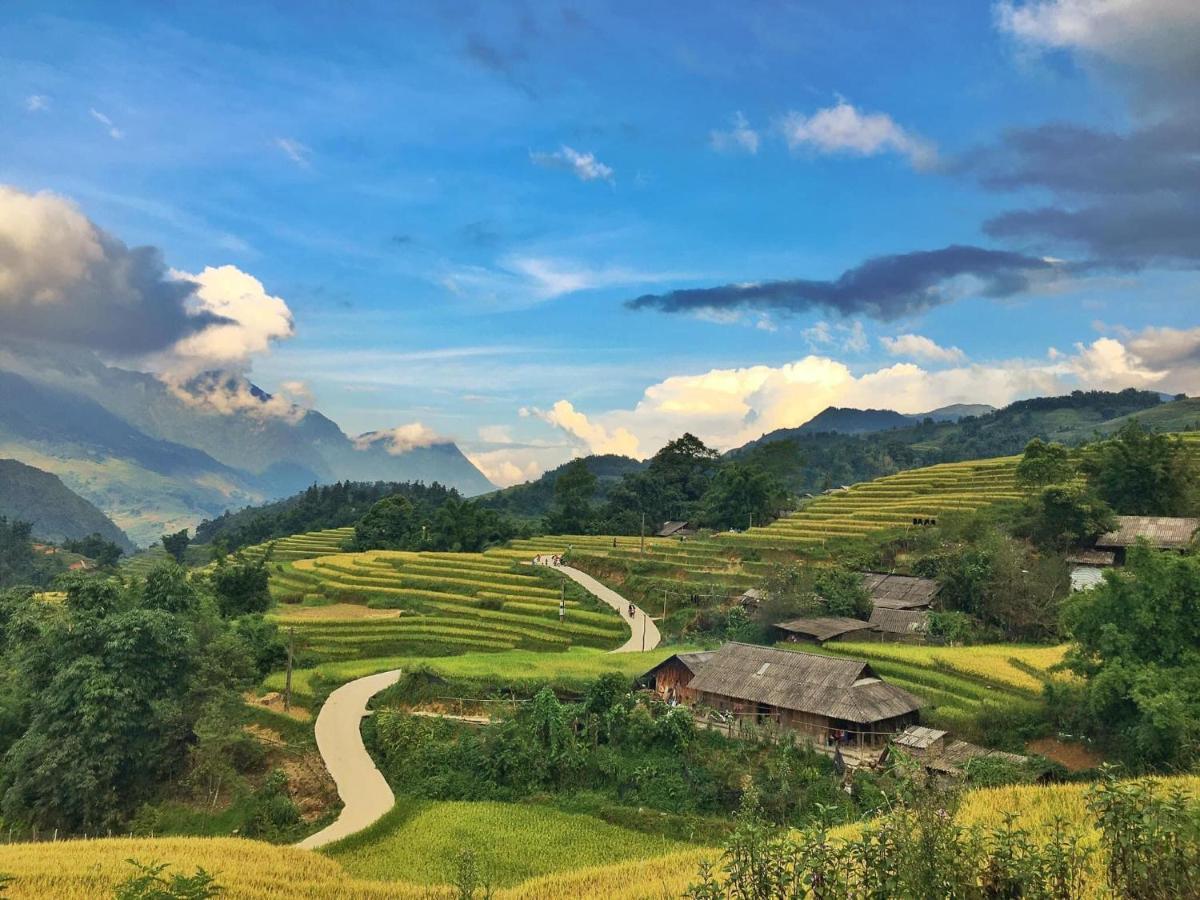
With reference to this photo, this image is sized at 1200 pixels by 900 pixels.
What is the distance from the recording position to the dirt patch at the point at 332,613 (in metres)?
39.0

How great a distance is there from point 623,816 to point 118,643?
17.7 m

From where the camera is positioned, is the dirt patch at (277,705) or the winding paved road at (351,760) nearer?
the winding paved road at (351,760)

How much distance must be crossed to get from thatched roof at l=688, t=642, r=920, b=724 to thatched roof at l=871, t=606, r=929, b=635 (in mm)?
10445

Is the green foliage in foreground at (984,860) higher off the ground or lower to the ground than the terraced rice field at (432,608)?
higher

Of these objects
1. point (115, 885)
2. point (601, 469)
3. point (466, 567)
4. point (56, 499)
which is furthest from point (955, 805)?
point (56, 499)

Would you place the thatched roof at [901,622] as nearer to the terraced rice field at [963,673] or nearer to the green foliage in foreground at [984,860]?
the terraced rice field at [963,673]

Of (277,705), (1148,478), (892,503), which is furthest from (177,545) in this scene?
(1148,478)

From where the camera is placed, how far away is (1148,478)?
41.0 meters

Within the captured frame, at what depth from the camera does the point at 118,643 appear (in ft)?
78.1

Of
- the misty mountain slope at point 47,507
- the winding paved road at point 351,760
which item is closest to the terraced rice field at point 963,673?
the winding paved road at point 351,760

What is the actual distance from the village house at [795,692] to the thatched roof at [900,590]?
1270 centimetres

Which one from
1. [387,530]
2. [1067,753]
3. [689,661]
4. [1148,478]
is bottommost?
[1067,753]

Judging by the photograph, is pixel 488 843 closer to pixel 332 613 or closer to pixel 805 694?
pixel 805 694

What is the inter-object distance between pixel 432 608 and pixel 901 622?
25.7 meters
